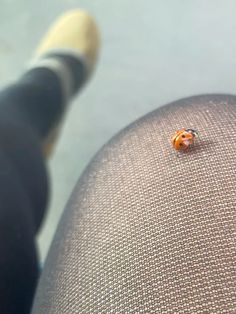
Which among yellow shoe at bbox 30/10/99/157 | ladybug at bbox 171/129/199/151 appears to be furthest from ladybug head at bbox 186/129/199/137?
yellow shoe at bbox 30/10/99/157

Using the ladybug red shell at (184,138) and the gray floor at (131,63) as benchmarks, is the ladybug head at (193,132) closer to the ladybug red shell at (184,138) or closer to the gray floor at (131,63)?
the ladybug red shell at (184,138)

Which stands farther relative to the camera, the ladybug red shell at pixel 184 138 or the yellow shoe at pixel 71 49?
the yellow shoe at pixel 71 49

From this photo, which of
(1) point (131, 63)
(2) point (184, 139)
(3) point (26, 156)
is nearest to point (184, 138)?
(2) point (184, 139)

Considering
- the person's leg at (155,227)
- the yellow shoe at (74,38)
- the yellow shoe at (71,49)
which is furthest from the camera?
the yellow shoe at (74,38)

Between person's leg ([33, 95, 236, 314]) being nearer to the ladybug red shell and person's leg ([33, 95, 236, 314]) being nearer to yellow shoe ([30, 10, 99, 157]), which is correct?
the ladybug red shell

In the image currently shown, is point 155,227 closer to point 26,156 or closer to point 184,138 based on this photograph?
point 184,138

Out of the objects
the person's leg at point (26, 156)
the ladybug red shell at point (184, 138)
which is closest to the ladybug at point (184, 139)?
the ladybug red shell at point (184, 138)

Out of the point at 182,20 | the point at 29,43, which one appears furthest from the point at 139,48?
the point at 29,43
